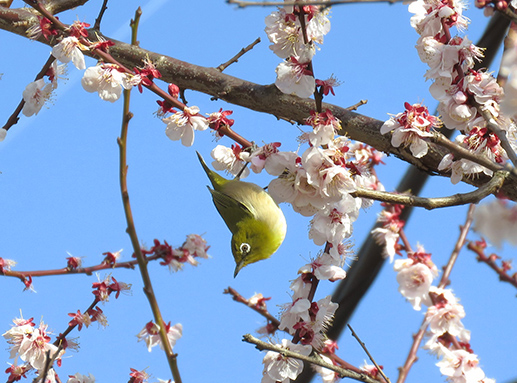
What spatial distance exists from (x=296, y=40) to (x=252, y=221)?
4.67 ft

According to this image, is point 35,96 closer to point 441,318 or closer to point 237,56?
point 237,56

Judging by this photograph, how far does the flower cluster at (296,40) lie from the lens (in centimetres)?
221

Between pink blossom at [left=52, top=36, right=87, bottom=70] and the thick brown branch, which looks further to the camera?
the thick brown branch

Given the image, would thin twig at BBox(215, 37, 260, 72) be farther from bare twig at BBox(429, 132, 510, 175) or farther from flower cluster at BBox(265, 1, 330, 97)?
bare twig at BBox(429, 132, 510, 175)

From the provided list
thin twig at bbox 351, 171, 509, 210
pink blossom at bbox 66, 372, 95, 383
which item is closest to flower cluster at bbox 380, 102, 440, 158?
thin twig at bbox 351, 171, 509, 210

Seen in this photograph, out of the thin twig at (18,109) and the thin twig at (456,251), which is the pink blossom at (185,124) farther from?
the thin twig at (456,251)

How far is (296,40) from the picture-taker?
7.91 ft

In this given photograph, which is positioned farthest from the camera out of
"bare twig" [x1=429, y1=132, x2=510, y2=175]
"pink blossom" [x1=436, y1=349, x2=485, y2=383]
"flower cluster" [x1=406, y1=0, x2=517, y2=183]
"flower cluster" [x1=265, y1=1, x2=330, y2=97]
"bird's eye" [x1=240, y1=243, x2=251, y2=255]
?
"bird's eye" [x1=240, y1=243, x2=251, y2=255]

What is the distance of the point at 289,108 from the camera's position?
2773 millimetres

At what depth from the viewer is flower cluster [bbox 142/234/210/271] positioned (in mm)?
3129

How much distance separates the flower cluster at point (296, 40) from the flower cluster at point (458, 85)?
0.45 m

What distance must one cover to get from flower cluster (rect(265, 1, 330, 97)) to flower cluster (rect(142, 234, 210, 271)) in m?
1.27

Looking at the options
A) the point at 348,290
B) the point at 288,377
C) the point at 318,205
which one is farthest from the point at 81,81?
the point at 348,290

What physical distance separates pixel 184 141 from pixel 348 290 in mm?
1981
